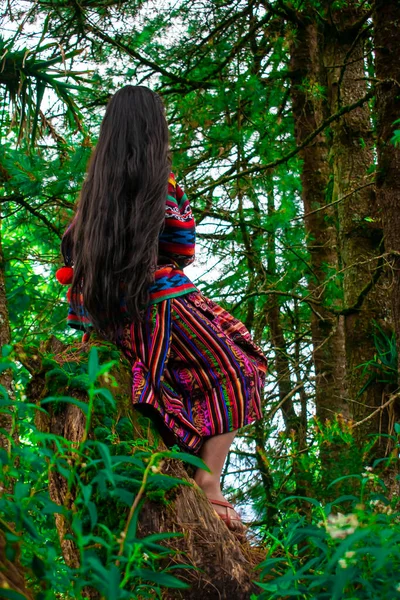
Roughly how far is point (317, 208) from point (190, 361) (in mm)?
3852

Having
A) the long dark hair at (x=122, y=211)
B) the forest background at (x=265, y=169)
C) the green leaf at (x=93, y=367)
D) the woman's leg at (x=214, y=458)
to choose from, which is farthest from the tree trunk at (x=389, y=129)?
the green leaf at (x=93, y=367)

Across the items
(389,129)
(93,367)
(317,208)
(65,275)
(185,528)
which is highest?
(317,208)

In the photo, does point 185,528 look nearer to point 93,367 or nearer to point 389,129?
point 93,367

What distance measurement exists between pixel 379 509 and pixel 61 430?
41.4 inches

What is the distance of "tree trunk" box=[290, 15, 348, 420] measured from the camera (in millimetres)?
6473

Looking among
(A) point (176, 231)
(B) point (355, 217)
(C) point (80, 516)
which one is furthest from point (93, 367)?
(B) point (355, 217)

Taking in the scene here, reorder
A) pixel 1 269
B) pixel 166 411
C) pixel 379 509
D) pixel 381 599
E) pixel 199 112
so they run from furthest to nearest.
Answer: pixel 199 112, pixel 1 269, pixel 166 411, pixel 379 509, pixel 381 599

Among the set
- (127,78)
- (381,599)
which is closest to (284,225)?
(127,78)

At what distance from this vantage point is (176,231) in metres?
2.95

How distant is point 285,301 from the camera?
22.1 feet

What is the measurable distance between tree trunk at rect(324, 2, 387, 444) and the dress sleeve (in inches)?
64.9

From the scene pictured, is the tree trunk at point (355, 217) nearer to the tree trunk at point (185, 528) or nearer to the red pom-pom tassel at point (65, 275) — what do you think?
the red pom-pom tassel at point (65, 275)

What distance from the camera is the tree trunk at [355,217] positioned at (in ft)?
15.2

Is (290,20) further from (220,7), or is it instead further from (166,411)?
(166,411)
